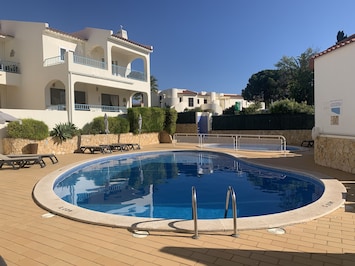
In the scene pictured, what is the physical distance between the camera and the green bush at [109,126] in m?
21.1

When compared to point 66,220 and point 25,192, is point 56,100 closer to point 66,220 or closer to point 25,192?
point 25,192

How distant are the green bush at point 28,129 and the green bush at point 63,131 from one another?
0.75 meters

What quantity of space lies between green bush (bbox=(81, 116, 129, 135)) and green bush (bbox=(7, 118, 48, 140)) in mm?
3611

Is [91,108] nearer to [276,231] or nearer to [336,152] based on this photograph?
[336,152]

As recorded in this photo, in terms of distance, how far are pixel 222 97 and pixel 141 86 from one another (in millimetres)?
38111

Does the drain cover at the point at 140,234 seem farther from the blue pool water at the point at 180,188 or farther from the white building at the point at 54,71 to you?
the white building at the point at 54,71

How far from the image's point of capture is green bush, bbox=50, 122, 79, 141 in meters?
18.1

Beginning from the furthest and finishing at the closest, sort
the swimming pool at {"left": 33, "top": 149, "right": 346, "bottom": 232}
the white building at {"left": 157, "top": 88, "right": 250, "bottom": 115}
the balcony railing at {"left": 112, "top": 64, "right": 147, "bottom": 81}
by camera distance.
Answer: the white building at {"left": 157, "top": 88, "right": 250, "bottom": 115} → the balcony railing at {"left": 112, "top": 64, "right": 147, "bottom": 81} → the swimming pool at {"left": 33, "top": 149, "right": 346, "bottom": 232}

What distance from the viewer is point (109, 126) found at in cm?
2227

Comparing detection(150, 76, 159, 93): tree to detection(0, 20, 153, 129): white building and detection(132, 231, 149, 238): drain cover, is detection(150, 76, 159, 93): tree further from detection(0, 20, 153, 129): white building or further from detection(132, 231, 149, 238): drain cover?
detection(132, 231, 149, 238): drain cover

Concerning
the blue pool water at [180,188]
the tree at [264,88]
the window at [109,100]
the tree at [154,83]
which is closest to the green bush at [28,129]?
the blue pool water at [180,188]

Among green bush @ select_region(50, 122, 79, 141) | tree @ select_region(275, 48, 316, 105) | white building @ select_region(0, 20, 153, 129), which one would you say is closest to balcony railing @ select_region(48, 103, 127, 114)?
white building @ select_region(0, 20, 153, 129)

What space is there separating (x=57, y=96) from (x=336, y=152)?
21.2 m

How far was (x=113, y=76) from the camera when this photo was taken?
24078 millimetres
